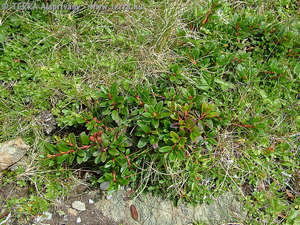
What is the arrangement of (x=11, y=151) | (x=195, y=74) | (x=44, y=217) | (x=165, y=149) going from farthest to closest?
1. (x=195, y=74)
2. (x=11, y=151)
3. (x=44, y=217)
4. (x=165, y=149)

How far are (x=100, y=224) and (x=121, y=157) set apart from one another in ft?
2.52

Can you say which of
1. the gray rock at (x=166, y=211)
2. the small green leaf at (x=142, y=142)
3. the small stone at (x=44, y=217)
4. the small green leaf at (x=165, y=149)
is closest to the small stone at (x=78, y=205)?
the gray rock at (x=166, y=211)

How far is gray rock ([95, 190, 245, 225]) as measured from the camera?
8.93 feet

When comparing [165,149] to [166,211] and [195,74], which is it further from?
[195,74]

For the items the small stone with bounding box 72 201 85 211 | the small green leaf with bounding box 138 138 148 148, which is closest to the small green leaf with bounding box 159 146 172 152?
the small green leaf with bounding box 138 138 148 148

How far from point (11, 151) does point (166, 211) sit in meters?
1.72

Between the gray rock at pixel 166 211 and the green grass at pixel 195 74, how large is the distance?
0.51 feet

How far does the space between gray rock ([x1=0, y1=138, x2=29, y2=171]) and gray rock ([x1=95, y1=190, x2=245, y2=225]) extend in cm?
96

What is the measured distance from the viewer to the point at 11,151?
8.91ft

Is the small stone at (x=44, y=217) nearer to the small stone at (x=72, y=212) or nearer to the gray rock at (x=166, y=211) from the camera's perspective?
the small stone at (x=72, y=212)

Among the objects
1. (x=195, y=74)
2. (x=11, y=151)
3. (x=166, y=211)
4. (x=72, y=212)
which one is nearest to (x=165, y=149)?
(x=166, y=211)

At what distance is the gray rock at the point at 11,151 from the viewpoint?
2688 millimetres

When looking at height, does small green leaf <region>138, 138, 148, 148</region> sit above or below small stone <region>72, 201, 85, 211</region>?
above

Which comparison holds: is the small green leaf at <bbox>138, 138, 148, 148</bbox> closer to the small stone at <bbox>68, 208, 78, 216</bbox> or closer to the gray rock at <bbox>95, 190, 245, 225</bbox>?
the gray rock at <bbox>95, 190, 245, 225</bbox>
